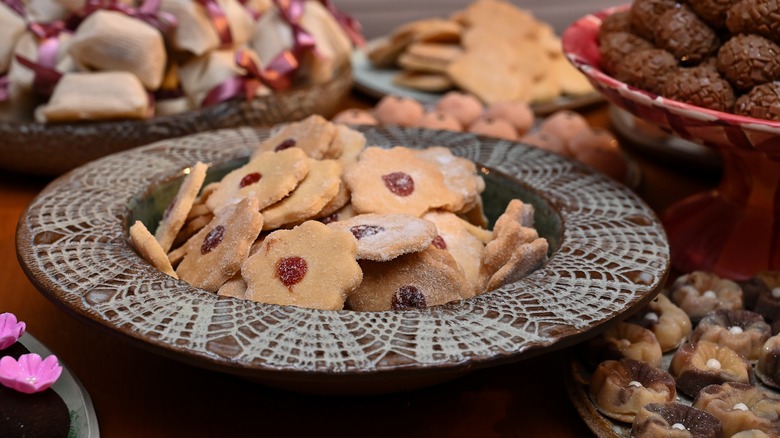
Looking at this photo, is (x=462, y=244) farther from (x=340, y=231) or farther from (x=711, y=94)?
(x=711, y=94)

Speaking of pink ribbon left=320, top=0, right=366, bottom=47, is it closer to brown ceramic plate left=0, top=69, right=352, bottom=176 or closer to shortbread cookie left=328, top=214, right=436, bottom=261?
brown ceramic plate left=0, top=69, right=352, bottom=176

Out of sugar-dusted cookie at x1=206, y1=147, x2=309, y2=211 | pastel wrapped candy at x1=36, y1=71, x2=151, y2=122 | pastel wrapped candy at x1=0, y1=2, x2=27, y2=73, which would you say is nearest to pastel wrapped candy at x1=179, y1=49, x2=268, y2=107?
pastel wrapped candy at x1=36, y1=71, x2=151, y2=122

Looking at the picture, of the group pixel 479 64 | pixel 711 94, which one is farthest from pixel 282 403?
pixel 479 64

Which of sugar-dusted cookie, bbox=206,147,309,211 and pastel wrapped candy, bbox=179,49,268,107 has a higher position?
sugar-dusted cookie, bbox=206,147,309,211

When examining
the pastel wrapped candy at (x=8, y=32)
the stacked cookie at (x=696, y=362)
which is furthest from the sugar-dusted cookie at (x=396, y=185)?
the pastel wrapped candy at (x=8, y=32)

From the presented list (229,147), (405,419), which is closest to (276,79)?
(229,147)

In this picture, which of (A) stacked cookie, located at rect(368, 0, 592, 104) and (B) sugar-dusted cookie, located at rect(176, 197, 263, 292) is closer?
(B) sugar-dusted cookie, located at rect(176, 197, 263, 292)

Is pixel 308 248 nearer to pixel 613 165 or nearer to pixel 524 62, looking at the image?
pixel 613 165
